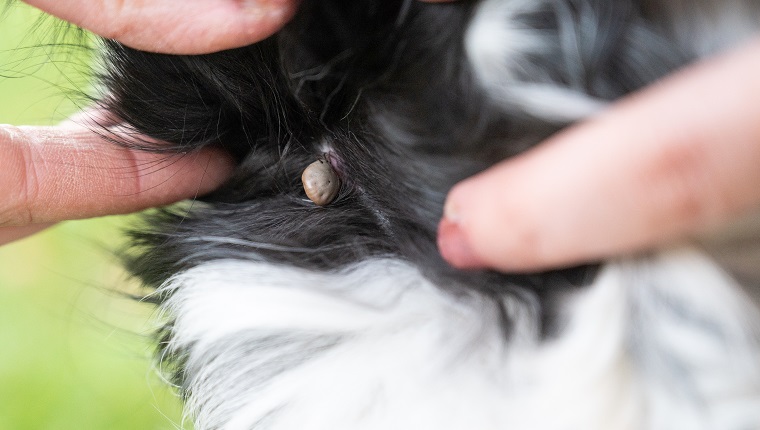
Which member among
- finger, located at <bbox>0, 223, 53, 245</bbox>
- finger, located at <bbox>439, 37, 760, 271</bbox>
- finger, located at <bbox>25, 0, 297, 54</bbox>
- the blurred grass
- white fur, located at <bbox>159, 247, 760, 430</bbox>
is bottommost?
the blurred grass

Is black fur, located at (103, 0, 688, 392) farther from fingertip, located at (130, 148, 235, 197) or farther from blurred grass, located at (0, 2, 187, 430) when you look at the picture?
blurred grass, located at (0, 2, 187, 430)

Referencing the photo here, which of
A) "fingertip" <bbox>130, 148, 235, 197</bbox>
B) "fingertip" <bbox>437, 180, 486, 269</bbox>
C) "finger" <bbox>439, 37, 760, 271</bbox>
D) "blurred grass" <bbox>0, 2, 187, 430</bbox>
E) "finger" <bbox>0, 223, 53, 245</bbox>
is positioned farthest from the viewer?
"blurred grass" <bbox>0, 2, 187, 430</bbox>

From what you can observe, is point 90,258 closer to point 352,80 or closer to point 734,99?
point 352,80

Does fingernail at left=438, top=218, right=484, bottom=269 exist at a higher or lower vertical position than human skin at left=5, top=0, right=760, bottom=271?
lower

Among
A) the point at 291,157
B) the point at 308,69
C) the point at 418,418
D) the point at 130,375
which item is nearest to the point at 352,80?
the point at 308,69

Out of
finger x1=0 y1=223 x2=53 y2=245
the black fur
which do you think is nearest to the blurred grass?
finger x1=0 y1=223 x2=53 y2=245

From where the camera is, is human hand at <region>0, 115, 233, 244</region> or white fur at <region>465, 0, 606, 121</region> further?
human hand at <region>0, 115, 233, 244</region>

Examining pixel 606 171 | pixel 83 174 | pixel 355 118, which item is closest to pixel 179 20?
pixel 355 118

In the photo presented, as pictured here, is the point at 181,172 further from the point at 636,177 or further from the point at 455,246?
the point at 636,177
